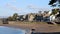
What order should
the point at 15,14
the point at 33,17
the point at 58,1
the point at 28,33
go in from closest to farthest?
the point at 58,1, the point at 28,33, the point at 33,17, the point at 15,14

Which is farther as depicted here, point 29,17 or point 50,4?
point 29,17

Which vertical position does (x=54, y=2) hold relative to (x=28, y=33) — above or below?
above

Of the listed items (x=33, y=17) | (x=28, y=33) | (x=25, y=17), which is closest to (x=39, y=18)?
(x=33, y=17)

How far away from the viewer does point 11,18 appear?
110062mm

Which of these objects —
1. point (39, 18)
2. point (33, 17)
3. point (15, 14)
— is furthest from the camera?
point (15, 14)

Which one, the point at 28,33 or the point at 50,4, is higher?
the point at 50,4

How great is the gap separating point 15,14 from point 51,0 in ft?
318

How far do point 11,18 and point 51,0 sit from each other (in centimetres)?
8713

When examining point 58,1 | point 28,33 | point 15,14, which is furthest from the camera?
point 15,14

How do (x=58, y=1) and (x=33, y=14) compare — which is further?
(x=33, y=14)

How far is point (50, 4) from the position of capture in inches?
952

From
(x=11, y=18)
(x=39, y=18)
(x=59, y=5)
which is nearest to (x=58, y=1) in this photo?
(x=59, y=5)

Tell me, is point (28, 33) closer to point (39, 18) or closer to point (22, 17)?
point (39, 18)

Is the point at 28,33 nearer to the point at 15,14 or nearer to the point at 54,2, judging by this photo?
the point at 54,2
